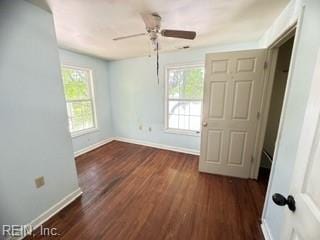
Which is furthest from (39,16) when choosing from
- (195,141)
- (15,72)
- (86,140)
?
(195,141)

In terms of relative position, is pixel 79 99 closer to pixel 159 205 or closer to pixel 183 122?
pixel 183 122

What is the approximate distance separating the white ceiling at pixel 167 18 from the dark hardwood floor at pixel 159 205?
2278mm

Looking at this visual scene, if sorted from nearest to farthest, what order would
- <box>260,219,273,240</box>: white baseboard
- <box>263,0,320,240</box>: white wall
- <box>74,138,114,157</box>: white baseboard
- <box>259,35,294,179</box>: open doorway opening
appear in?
<box>263,0,320,240</box>: white wall, <box>260,219,273,240</box>: white baseboard, <box>259,35,294,179</box>: open doorway opening, <box>74,138,114,157</box>: white baseboard

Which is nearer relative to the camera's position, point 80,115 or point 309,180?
point 309,180

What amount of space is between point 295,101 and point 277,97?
1617mm

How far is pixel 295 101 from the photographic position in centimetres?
116

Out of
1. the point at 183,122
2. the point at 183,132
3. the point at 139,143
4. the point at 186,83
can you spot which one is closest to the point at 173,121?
the point at 183,122

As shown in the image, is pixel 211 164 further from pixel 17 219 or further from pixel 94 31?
pixel 94 31

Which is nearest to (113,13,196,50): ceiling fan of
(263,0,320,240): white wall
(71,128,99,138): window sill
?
(263,0,320,240): white wall

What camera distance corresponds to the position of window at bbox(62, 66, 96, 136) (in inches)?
125

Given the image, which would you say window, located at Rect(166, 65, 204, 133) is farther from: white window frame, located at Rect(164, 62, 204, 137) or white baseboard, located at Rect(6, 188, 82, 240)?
white baseboard, located at Rect(6, 188, 82, 240)

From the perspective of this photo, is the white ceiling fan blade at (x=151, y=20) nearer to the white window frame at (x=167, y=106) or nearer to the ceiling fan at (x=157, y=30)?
the ceiling fan at (x=157, y=30)

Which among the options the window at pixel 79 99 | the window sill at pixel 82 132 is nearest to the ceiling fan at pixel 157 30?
the window at pixel 79 99

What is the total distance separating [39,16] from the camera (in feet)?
4.90
